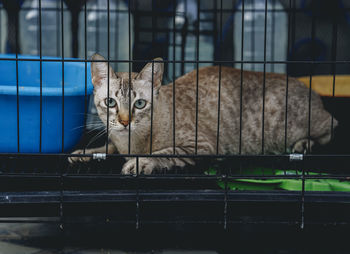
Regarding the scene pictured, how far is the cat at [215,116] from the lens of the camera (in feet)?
8.54

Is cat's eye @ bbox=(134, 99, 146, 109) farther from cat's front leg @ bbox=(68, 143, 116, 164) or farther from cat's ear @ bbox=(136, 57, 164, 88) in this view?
cat's front leg @ bbox=(68, 143, 116, 164)

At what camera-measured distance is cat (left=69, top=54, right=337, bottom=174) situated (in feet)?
8.54

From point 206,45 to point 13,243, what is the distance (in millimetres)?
3764

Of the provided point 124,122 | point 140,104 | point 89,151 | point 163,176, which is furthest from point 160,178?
point 89,151

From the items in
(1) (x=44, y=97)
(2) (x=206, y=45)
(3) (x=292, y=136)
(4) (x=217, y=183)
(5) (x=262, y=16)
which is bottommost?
(4) (x=217, y=183)

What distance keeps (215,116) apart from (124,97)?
0.78 metres

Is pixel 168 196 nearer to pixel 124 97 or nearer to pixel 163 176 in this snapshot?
pixel 163 176

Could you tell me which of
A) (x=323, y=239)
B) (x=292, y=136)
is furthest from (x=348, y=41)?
(x=323, y=239)

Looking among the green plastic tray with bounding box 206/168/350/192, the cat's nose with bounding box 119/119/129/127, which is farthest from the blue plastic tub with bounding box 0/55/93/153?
the green plastic tray with bounding box 206/168/350/192

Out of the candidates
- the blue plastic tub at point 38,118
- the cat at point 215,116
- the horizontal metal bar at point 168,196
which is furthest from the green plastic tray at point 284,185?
the blue plastic tub at point 38,118

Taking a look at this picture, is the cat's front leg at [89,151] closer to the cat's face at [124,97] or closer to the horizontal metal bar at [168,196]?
the cat's face at [124,97]

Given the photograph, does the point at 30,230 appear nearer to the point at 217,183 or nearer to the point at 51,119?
the point at 51,119

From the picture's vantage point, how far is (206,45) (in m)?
5.55

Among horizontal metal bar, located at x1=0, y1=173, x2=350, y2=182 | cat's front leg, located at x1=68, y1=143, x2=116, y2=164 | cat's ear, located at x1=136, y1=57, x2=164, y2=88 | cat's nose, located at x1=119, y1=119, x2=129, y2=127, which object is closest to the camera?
horizontal metal bar, located at x1=0, y1=173, x2=350, y2=182
